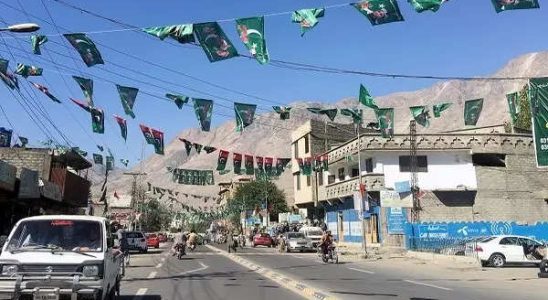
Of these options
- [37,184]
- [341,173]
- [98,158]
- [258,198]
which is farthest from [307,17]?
[258,198]

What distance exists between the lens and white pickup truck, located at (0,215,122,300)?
989cm

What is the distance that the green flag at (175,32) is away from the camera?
15.1 metres

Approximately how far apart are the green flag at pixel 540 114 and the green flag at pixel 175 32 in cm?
1381

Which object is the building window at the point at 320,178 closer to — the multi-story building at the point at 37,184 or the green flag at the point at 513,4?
the multi-story building at the point at 37,184

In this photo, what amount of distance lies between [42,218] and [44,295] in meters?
1.98

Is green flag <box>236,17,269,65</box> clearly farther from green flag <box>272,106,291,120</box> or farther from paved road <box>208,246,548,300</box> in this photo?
green flag <box>272,106,291,120</box>

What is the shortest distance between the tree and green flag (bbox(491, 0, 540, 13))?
276 ft

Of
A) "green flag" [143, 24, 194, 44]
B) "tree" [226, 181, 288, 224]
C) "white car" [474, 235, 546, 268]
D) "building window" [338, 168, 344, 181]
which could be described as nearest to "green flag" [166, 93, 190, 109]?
"green flag" [143, 24, 194, 44]

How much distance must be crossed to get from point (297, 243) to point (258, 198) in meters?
58.7

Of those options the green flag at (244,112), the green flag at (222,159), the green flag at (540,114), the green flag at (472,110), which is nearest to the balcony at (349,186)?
the green flag at (222,159)

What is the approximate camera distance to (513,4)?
45.8ft

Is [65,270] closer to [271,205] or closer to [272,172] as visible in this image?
[272,172]

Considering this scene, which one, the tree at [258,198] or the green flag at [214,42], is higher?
the tree at [258,198]

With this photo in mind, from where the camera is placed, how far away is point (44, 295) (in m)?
9.84
